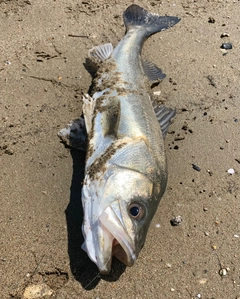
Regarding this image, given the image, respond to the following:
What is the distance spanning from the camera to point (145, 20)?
6160 mm

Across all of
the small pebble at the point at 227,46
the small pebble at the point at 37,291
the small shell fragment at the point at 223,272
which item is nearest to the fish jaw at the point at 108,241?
the small pebble at the point at 37,291

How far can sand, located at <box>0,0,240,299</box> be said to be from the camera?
3.43 metres

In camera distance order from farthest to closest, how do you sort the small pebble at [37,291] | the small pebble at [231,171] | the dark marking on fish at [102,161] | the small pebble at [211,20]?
the small pebble at [211,20]
the small pebble at [231,171]
the dark marking on fish at [102,161]
the small pebble at [37,291]

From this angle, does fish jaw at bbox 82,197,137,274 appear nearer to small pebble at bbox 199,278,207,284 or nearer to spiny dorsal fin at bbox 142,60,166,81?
small pebble at bbox 199,278,207,284

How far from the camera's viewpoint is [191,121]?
5012mm

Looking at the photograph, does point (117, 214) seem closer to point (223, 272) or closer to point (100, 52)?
point (223, 272)

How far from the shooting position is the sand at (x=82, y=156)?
11.3 ft

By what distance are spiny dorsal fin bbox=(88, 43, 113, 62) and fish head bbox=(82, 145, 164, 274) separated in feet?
8.10

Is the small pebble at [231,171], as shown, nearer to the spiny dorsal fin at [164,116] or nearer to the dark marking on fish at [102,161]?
the spiny dorsal fin at [164,116]

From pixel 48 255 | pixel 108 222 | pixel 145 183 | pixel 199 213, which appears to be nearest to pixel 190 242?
pixel 199 213

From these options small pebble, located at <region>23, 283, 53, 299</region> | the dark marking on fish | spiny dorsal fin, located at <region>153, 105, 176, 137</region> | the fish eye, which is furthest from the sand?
the fish eye

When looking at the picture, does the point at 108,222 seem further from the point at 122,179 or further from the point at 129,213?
the point at 122,179

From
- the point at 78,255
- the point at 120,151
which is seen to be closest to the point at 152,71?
the point at 120,151

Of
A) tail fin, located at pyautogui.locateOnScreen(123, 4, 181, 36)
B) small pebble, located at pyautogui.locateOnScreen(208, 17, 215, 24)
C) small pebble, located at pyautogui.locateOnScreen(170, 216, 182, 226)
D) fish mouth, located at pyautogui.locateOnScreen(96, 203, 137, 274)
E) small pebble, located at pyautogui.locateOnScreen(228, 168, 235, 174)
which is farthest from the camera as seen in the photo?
small pebble, located at pyautogui.locateOnScreen(208, 17, 215, 24)
